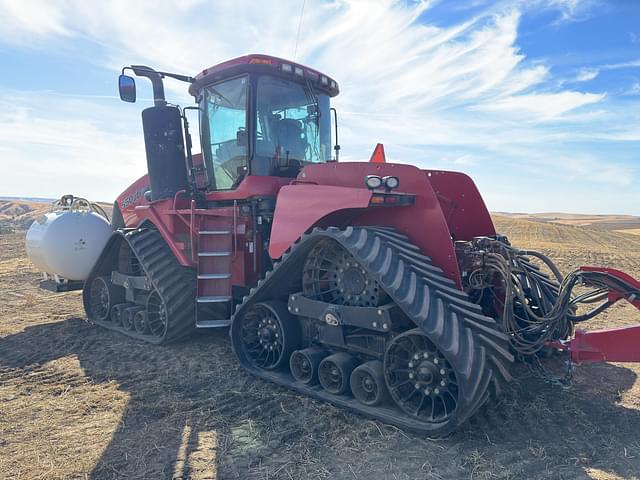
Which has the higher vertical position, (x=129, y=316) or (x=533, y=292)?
(x=533, y=292)

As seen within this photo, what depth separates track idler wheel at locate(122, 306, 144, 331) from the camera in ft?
22.6

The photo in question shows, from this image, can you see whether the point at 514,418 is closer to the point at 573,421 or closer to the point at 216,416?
the point at 573,421

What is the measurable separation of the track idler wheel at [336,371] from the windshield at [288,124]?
7.86ft

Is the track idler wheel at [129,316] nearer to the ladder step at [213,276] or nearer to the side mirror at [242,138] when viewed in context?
the ladder step at [213,276]

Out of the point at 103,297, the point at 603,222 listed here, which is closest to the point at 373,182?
the point at 103,297

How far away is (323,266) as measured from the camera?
4.52 metres

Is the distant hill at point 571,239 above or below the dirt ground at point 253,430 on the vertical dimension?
above

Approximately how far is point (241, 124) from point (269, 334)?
242cm

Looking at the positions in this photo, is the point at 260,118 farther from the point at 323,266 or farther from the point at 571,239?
the point at 571,239

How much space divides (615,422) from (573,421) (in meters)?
0.33

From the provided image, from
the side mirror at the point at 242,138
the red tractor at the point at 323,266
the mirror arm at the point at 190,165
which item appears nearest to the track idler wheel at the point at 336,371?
the red tractor at the point at 323,266

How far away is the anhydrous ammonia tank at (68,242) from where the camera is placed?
778 cm

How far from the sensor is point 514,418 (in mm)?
3918

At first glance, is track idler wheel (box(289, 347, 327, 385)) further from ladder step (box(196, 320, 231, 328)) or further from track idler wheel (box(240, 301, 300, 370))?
ladder step (box(196, 320, 231, 328))
